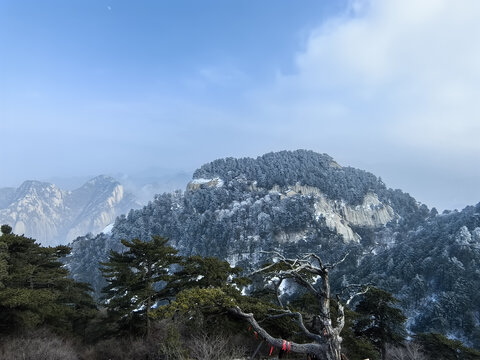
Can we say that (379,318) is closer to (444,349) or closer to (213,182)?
(444,349)

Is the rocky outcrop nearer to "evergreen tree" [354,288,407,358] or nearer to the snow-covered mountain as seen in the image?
the snow-covered mountain

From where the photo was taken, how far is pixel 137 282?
2409 centimetres

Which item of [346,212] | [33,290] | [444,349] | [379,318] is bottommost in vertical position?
[444,349]

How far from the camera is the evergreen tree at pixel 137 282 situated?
77.0 feet

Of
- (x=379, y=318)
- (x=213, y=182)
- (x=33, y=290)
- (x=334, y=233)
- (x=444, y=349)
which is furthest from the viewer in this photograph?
(x=213, y=182)

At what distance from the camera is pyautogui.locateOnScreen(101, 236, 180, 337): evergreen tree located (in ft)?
77.0

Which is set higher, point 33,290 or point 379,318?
point 33,290

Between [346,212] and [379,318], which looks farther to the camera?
[346,212]

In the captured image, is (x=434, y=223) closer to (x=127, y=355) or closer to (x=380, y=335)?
(x=380, y=335)

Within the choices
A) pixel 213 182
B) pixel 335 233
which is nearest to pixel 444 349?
pixel 335 233

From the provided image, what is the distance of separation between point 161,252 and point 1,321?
12.3m

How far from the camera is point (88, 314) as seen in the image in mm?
27328

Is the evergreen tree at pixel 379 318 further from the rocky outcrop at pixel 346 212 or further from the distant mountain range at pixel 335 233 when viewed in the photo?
the rocky outcrop at pixel 346 212

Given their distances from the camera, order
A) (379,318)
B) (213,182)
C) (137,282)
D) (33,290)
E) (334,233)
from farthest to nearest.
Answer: (213,182) < (334,233) < (379,318) < (137,282) < (33,290)
